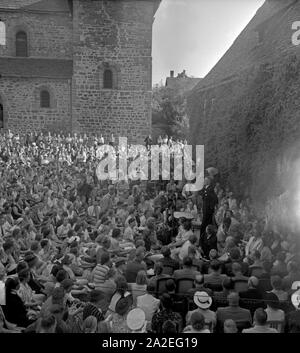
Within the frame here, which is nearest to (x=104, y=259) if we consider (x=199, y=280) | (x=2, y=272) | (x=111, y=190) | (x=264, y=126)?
(x=2, y=272)

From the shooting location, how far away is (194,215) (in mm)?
13898

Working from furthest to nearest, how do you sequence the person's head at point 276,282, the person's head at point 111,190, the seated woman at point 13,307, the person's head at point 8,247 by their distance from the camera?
the person's head at point 111,190 → the person's head at point 8,247 → the person's head at point 276,282 → the seated woman at point 13,307

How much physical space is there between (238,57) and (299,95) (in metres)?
7.86

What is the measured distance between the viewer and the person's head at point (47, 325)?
539 cm

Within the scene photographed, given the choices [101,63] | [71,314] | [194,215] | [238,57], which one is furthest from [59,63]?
[71,314]

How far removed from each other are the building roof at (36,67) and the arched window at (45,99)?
1.07 meters

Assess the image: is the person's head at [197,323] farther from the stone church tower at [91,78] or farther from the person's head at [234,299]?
the stone church tower at [91,78]

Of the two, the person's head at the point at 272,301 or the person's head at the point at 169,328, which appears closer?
the person's head at the point at 169,328

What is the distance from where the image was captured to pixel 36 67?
98.4ft

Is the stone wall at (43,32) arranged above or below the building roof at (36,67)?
above

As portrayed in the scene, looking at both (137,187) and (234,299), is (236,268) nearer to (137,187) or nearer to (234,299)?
(234,299)

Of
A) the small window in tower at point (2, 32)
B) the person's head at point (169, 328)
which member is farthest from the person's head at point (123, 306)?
the small window in tower at point (2, 32)

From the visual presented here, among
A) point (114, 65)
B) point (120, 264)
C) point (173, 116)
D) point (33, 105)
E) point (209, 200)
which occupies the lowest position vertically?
point (120, 264)

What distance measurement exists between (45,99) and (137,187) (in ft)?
50.3
